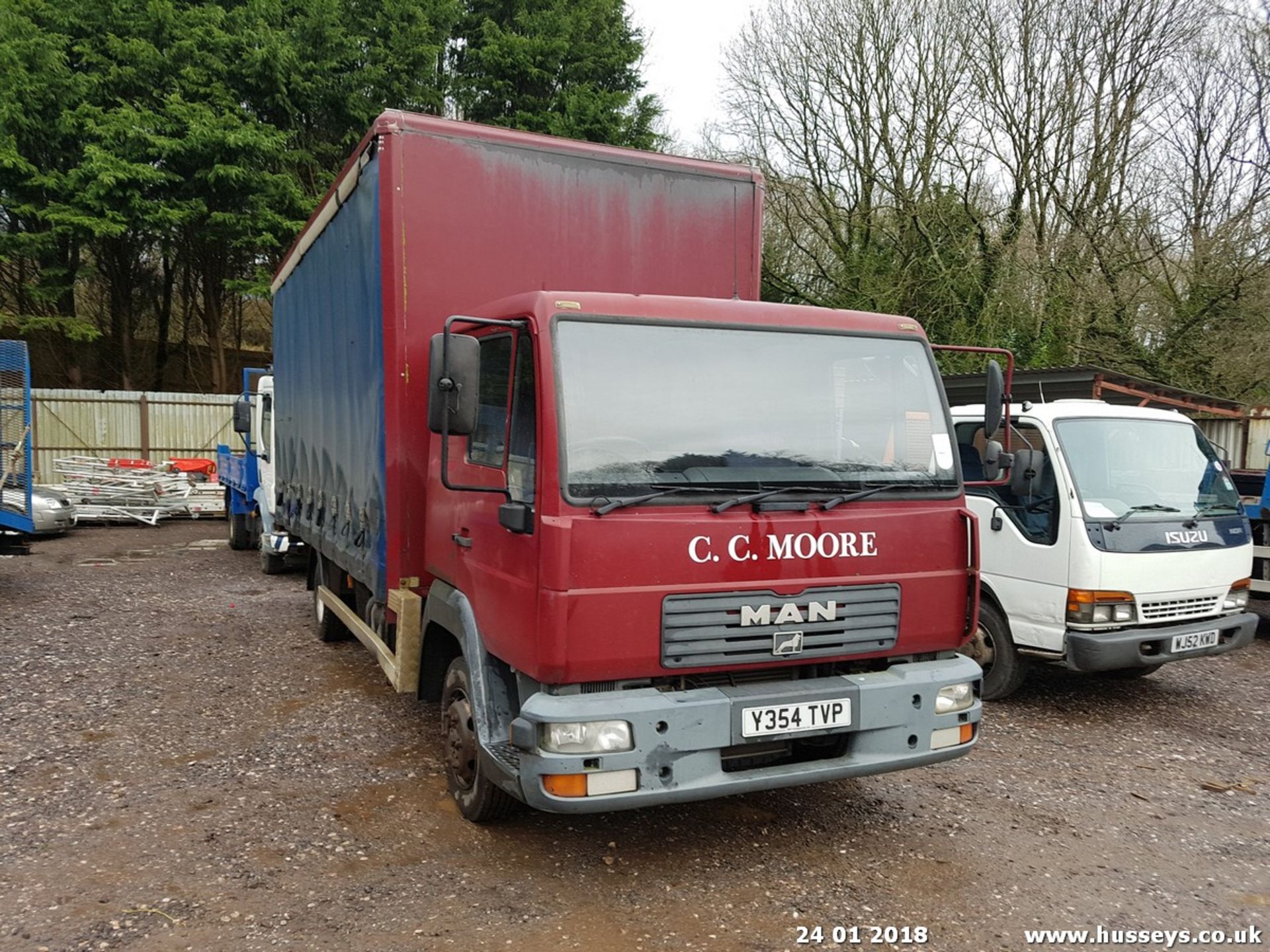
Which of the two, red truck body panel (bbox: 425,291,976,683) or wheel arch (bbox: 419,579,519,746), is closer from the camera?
red truck body panel (bbox: 425,291,976,683)

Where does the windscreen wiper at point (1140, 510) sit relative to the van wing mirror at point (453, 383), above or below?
below

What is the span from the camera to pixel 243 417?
11.8m

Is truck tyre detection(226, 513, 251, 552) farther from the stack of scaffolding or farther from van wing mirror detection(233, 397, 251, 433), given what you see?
the stack of scaffolding

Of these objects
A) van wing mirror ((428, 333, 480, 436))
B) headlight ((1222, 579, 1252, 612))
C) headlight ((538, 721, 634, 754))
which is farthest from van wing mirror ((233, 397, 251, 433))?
headlight ((1222, 579, 1252, 612))

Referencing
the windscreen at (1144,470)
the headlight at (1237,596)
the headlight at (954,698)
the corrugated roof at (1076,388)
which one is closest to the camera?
the headlight at (954,698)

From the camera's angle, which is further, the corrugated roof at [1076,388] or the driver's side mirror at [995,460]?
the corrugated roof at [1076,388]

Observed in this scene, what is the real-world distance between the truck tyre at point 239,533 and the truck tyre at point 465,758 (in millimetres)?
10360

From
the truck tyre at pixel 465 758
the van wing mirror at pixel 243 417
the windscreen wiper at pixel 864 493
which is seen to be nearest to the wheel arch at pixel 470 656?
the truck tyre at pixel 465 758

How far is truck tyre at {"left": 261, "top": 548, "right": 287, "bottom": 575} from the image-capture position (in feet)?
37.5

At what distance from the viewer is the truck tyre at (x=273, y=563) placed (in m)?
11.4

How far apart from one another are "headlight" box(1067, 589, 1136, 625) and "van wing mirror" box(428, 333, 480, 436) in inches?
158

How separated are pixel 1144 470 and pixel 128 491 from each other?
53.8 ft

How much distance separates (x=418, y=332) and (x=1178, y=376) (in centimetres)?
1421

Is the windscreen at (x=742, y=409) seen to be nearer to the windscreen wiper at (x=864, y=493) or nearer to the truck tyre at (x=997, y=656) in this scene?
the windscreen wiper at (x=864, y=493)
